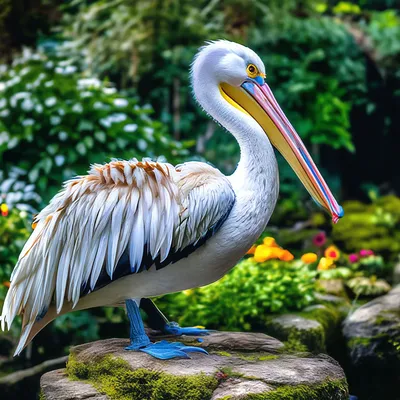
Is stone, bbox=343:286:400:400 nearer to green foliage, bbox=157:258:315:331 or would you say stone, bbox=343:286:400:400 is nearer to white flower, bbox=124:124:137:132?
green foliage, bbox=157:258:315:331

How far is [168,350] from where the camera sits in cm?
367

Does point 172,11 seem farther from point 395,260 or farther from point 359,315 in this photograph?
point 359,315

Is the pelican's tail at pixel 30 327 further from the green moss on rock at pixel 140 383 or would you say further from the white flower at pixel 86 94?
the white flower at pixel 86 94

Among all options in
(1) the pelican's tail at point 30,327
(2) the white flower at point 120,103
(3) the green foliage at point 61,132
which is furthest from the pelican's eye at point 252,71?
(2) the white flower at point 120,103

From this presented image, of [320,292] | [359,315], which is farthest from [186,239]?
[320,292]

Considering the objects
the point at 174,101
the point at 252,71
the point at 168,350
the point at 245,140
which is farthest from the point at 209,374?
the point at 174,101

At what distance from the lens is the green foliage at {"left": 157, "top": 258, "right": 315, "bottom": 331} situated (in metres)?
5.35

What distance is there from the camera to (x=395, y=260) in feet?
27.3

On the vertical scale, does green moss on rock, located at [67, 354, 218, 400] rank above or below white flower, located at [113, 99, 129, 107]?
below

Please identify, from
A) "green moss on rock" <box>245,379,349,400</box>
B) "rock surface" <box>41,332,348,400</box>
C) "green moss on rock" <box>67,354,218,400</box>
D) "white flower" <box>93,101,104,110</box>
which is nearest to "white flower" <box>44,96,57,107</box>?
"white flower" <box>93,101,104,110</box>

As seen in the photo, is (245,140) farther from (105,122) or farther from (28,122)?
(28,122)

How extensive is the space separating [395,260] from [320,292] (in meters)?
2.29

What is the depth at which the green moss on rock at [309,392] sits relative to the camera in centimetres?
332

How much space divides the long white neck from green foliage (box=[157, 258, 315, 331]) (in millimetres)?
1676
